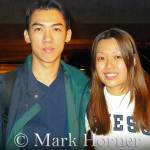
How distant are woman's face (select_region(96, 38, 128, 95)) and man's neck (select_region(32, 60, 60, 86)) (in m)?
0.24

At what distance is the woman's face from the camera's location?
1939 millimetres

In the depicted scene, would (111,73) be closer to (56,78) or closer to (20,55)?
(56,78)

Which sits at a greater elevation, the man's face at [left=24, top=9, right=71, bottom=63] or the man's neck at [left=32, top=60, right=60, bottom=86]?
the man's face at [left=24, top=9, right=71, bottom=63]

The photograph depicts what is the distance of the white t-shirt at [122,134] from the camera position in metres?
1.92

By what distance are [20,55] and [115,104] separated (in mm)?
4700

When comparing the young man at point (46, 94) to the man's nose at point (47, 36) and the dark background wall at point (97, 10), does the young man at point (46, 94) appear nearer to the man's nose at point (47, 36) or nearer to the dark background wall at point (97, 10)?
the man's nose at point (47, 36)

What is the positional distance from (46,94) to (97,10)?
269cm

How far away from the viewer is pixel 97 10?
447 cm

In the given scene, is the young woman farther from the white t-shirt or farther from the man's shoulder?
the man's shoulder

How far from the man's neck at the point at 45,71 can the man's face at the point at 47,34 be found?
0.04 m

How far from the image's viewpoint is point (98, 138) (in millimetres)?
1967

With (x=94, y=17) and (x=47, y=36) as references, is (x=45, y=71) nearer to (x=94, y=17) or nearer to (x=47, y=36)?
(x=47, y=36)

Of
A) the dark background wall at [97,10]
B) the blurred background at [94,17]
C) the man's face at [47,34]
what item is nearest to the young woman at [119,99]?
the man's face at [47,34]

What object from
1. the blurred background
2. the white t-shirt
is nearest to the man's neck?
the white t-shirt
